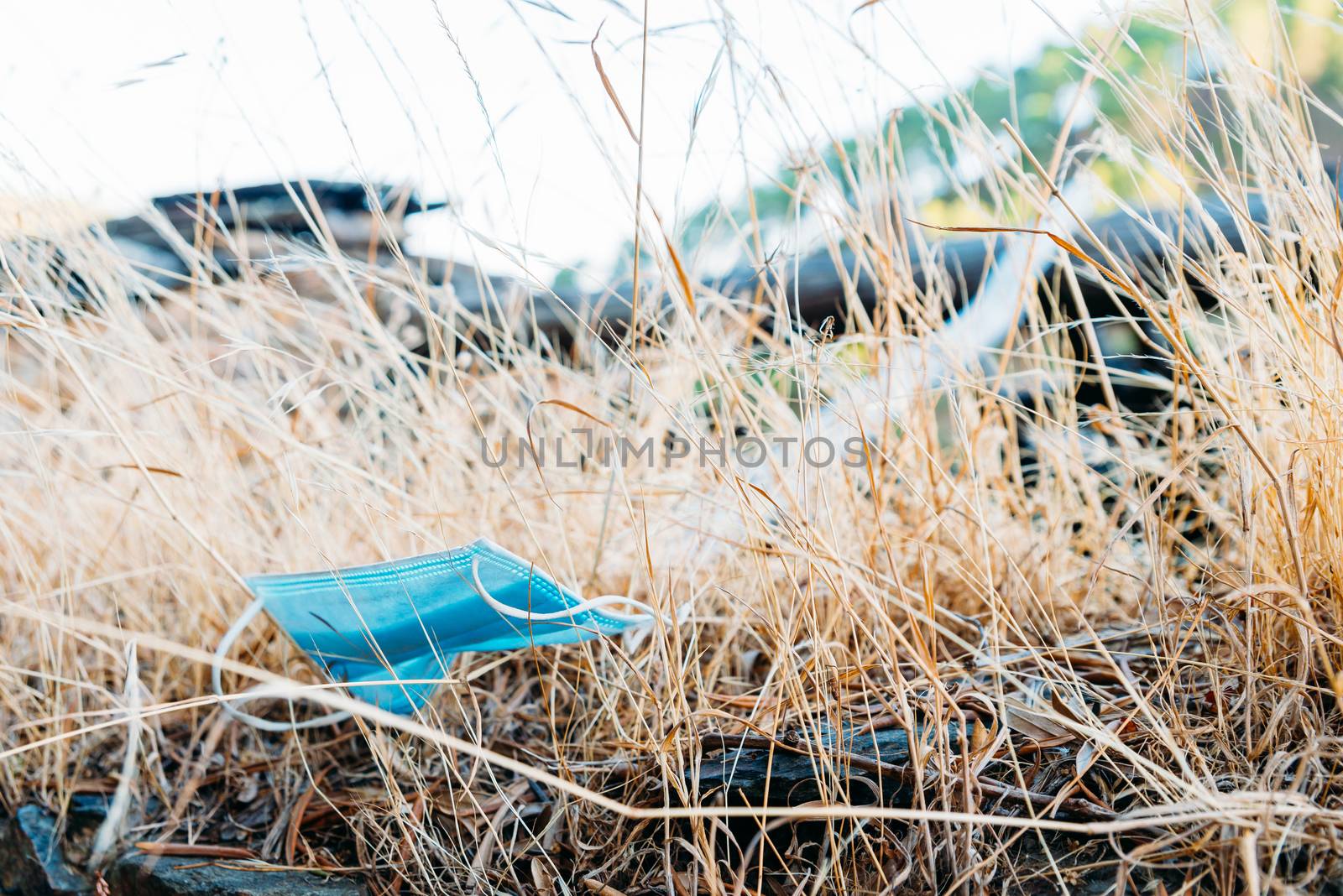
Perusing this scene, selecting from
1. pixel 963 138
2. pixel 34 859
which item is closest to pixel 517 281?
pixel 963 138

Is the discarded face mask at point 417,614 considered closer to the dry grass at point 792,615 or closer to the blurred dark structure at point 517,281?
the dry grass at point 792,615

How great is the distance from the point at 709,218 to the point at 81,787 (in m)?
1.21

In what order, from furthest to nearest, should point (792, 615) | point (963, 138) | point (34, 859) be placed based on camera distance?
point (34, 859) → point (963, 138) → point (792, 615)

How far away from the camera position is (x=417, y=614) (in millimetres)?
899

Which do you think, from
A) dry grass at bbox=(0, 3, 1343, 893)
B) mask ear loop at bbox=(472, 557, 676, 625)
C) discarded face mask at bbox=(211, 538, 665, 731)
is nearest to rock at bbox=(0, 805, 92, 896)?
dry grass at bbox=(0, 3, 1343, 893)

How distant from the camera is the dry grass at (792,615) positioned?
742 mm

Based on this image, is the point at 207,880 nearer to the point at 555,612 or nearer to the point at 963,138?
the point at 555,612

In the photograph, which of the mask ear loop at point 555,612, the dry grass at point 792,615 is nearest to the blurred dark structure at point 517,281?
the dry grass at point 792,615

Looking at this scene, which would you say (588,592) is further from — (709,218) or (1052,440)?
(1052,440)

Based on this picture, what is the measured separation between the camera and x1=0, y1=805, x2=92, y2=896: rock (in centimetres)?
110

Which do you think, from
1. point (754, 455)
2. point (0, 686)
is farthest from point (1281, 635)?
point (0, 686)

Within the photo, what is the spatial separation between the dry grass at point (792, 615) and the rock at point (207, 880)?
3 centimetres

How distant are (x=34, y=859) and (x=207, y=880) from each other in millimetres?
345

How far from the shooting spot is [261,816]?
111 cm
